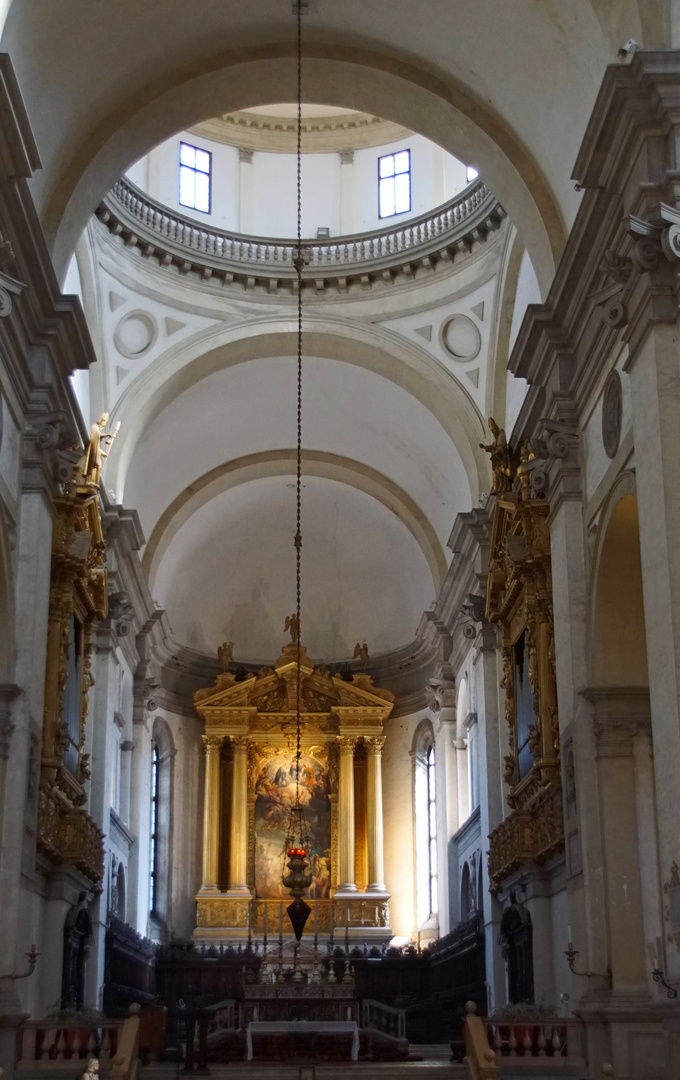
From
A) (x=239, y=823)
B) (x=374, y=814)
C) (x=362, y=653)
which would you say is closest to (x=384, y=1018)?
(x=374, y=814)

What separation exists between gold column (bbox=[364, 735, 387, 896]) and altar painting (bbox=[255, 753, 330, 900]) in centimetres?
114

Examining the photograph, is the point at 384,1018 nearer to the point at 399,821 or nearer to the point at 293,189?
the point at 399,821

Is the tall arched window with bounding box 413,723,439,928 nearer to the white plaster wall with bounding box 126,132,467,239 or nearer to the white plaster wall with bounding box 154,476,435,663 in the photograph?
the white plaster wall with bounding box 154,476,435,663

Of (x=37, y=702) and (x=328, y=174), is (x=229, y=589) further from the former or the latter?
(x=37, y=702)

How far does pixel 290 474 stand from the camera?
30.5 meters

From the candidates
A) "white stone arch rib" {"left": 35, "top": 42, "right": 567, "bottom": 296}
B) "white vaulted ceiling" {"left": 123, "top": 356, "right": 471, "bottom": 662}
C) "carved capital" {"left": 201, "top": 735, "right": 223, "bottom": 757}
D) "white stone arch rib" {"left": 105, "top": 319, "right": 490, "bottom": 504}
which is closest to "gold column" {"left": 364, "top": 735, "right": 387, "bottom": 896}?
"white vaulted ceiling" {"left": 123, "top": 356, "right": 471, "bottom": 662}

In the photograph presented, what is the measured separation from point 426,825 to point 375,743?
214cm

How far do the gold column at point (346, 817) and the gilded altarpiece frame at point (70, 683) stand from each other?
10.3 metres

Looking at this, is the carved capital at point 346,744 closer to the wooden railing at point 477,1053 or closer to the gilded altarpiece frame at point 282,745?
the gilded altarpiece frame at point 282,745

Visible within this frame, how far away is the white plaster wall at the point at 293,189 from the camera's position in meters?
26.4

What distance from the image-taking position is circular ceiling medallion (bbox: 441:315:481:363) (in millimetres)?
23844

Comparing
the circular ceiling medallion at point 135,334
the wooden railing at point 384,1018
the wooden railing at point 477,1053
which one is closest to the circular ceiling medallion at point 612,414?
the wooden railing at point 477,1053

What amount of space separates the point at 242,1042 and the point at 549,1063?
6.67m

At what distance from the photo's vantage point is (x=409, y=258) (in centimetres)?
2453
